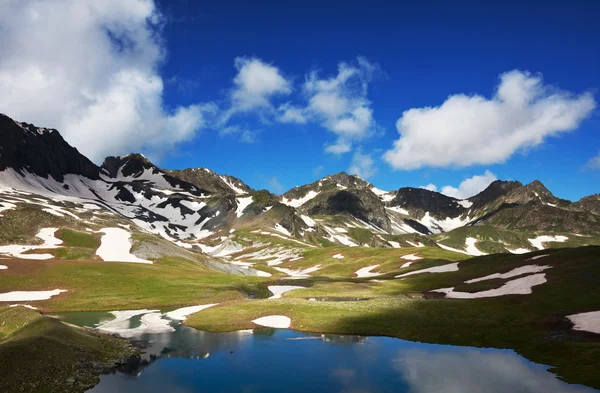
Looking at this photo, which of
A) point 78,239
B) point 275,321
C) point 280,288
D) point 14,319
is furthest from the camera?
point 78,239

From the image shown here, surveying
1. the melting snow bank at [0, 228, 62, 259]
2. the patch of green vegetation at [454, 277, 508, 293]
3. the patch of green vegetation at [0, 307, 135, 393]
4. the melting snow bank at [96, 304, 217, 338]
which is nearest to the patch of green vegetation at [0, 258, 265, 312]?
the melting snow bank at [96, 304, 217, 338]

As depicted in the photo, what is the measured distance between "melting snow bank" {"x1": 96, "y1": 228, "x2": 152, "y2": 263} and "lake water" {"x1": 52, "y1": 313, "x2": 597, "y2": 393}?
79.2 metres

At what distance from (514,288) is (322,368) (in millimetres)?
50845

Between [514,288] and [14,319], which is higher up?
[14,319]

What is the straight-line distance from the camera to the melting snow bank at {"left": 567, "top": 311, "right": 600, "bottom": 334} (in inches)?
1724

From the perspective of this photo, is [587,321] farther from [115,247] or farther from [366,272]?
[115,247]

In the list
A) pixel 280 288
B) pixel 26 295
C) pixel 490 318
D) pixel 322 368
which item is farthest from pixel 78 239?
pixel 490 318

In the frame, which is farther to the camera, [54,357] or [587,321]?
[587,321]

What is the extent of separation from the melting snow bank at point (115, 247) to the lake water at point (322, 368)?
7922 cm

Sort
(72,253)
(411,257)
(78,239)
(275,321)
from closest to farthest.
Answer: (275,321)
(72,253)
(78,239)
(411,257)

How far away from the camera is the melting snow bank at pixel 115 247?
11938 centimetres

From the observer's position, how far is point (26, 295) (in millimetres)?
75125

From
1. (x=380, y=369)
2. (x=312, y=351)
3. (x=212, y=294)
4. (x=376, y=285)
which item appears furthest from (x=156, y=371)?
(x=376, y=285)

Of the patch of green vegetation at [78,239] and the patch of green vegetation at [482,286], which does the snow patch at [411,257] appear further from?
the patch of green vegetation at [78,239]
